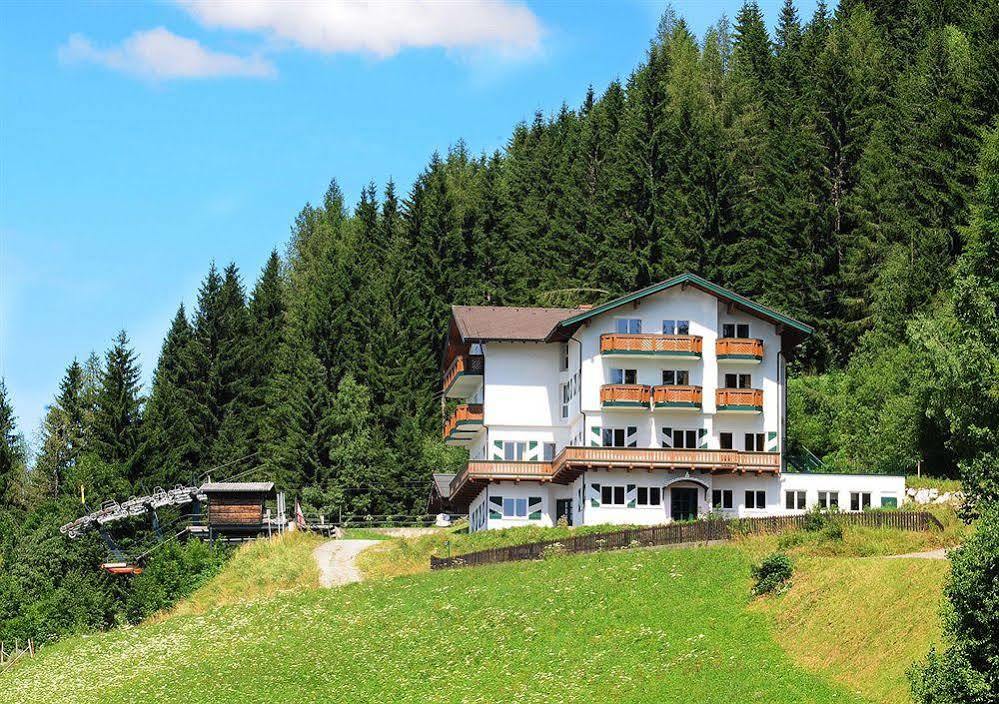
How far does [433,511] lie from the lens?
352ft

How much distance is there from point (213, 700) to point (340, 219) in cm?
11745

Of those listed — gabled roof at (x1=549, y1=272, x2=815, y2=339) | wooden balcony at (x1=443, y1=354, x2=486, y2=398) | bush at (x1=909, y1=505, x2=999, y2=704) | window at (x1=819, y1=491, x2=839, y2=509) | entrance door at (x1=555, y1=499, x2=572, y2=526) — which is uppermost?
gabled roof at (x1=549, y1=272, x2=815, y2=339)

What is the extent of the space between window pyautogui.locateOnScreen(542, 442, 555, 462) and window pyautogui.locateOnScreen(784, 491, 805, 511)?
41.8 feet

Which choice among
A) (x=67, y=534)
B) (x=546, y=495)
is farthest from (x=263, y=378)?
(x=546, y=495)

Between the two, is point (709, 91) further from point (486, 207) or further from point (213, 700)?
point (213, 700)

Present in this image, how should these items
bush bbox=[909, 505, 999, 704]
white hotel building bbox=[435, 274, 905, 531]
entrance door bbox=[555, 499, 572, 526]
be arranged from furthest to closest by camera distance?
entrance door bbox=[555, 499, 572, 526] < white hotel building bbox=[435, 274, 905, 531] < bush bbox=[909, 505, 999, 704]

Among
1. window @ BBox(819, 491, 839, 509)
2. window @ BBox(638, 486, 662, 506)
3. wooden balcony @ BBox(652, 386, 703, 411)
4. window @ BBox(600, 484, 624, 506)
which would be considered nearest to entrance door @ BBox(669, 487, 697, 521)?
window @ BBox(638, 486, 662, 506)

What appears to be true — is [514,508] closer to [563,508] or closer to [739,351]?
[563,508]

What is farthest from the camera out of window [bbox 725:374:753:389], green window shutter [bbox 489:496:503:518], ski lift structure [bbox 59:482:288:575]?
ski lift structure [bbox 59:482:288:575]

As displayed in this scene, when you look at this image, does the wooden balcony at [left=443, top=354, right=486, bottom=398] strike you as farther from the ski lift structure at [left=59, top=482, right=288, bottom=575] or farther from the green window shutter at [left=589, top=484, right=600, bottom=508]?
the ski lift structure at [left=59, top=482, right=288, bottom=575]

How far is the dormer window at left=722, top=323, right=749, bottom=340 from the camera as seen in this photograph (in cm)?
8525

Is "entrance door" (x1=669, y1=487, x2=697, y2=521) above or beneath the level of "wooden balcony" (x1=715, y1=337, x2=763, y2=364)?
beneath

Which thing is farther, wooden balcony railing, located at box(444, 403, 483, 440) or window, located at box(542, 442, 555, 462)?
wooden balcony railing, located at box(444, 403, 483, 440)

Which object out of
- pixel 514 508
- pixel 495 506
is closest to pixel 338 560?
pixel 495 506
